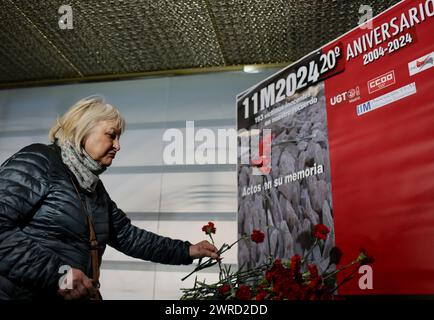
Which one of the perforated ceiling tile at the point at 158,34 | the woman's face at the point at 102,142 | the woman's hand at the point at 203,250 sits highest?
the perforated ceiling tile at the point at 158,34

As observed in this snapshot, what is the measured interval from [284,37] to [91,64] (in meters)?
Result: 1.34

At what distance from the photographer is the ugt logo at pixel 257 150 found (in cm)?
210

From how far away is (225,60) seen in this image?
3.03m

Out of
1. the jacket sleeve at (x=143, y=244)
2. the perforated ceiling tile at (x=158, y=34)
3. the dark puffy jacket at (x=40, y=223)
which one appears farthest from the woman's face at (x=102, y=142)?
the perforated ceiling tile at (x=158, y=34)

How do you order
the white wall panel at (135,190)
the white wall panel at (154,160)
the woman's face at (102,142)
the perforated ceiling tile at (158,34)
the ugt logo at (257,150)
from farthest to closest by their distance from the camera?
the white wall panel at (135,190), the white wall panel at (154,160), the perforated ceiling tile at (158,34), the ugt logo at (257,150), the woman's face at (102,142)

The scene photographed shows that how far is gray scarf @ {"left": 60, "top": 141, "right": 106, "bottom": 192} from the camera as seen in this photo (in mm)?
1713

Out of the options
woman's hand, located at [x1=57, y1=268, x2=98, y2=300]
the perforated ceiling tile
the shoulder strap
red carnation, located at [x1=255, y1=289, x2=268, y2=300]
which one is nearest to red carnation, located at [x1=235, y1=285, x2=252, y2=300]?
red carnation, located at [x1=255, y1=289, x2=268, y2=300]

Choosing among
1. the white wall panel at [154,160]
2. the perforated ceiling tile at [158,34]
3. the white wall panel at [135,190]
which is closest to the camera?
the perforated ceiling tile at [158,34]

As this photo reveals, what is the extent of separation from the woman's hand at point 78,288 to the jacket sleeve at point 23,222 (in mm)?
50

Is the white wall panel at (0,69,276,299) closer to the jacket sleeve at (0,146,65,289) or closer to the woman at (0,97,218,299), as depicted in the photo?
the woman at (0,97,218,299)

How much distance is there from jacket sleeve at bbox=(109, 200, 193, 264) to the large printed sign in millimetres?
354

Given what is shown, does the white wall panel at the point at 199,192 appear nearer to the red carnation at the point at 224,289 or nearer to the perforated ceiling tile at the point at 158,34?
the perforated ceiling tile at the point at 158,34

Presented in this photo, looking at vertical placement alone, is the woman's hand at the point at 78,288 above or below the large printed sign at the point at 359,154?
below
